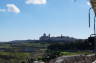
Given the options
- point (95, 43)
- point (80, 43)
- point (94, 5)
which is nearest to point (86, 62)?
point (95, 43)

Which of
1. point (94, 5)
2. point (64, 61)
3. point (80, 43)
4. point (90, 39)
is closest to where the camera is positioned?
point (94, 5)

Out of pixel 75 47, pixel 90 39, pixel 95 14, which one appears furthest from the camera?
pixel 75 47

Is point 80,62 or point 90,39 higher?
point 90,39

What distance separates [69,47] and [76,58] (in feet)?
154

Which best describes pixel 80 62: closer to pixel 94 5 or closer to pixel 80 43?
pixel 94 5

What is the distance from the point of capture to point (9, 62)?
8662 cm

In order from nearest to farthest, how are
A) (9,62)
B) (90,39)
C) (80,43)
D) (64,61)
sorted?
1. (90,39)
2. (64,61)
3. (80,43)
4. (9,62)

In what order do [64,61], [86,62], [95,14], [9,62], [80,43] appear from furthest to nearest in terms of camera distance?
[9,62]
[80,43]
[64,61]
[86,62]
[95,14]

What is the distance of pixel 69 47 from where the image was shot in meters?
73.4

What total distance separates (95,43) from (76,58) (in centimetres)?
954

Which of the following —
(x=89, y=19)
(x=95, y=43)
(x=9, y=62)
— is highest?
(x=89, y=19)

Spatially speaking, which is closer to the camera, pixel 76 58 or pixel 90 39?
pixel 90 39

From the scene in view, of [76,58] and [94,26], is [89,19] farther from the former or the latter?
[76,58]

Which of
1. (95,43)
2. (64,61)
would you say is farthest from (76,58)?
(95,43)
